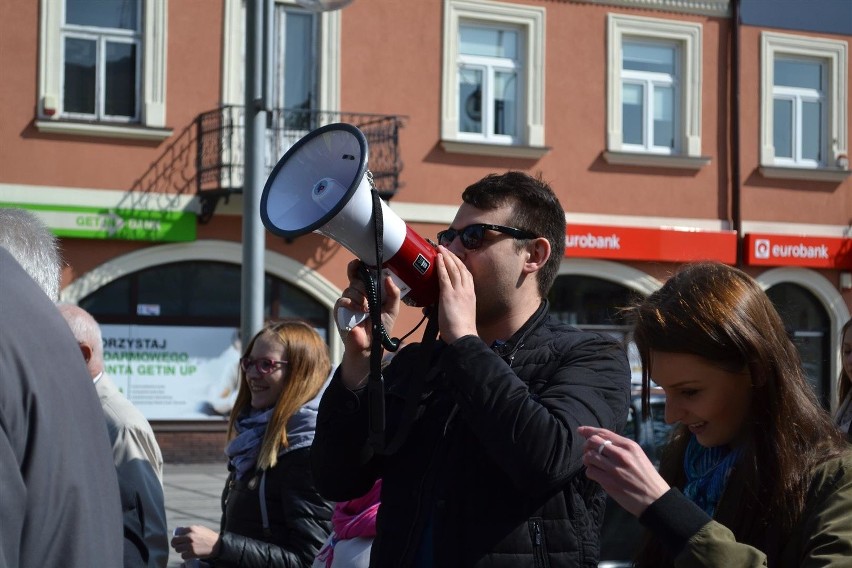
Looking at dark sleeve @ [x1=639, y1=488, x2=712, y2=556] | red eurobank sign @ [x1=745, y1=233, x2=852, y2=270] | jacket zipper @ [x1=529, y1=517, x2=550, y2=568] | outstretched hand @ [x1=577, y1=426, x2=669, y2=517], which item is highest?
red eurobank sign @ [x1=745, y1=233, x2=852, y2=270]

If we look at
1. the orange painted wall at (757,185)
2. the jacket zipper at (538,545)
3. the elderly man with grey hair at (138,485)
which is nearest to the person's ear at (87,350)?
the elderly man with grey hair at (138,485)

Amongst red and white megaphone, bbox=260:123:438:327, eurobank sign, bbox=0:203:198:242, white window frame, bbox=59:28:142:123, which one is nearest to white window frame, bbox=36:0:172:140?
white window frame, bbox=59:28:142:123

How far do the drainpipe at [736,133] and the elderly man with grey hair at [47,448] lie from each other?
17.8 m

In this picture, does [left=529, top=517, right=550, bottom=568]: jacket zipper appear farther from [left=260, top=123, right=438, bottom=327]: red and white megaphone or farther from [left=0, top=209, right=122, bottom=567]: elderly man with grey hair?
[left=0, top=209, right=122, bottom=567]: elderly man with grey hair

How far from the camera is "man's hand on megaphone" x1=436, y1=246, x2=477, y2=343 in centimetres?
263

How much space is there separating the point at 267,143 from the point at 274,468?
1254 centimetres

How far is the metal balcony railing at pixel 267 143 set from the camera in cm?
1571

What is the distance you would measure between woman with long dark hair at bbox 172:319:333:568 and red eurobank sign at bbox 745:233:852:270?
15.5 metres

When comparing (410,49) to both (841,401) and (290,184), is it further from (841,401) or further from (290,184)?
(290,184)

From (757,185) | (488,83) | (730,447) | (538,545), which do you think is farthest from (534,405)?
(757,185)

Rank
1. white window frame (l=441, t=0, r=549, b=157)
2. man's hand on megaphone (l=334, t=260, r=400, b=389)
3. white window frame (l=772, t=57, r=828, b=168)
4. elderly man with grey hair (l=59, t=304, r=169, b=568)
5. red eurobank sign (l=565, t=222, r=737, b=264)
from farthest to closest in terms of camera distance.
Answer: white window frame (l=772, t=57, r=828, b=168) → red eurobank sign (l=565, t=222, r=737, b=264) → white window frame (l=441, t=0, r=549, b=157) → elderly man with grey hair (l=59, t=304, r=169, b=568) → man's hand on megaphone (l=334, t=260, r=400, b=389)

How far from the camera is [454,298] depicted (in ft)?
8.74

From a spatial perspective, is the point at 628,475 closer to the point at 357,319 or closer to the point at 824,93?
the point at 357,319

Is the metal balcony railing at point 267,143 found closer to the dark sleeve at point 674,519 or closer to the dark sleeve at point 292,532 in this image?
the dark sleeve at point 292,532
